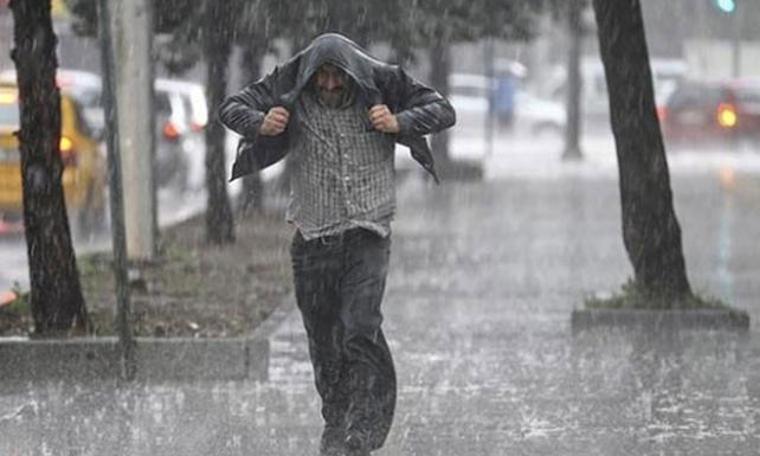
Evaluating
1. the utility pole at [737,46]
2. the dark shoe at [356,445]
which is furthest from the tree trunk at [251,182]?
the utility pole at [737,46]

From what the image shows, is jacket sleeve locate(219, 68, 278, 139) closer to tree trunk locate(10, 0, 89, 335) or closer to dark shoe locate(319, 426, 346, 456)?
dark shoe locate(319, 426, 346, 456)

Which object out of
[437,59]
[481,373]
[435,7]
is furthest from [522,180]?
[481,373]

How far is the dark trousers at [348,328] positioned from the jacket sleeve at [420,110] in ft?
1.62

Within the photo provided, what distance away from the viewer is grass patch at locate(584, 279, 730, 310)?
13.4 meters

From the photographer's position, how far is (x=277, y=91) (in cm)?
901

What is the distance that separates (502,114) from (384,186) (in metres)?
56.4

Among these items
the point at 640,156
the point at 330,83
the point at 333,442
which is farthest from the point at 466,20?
the point at 333,442

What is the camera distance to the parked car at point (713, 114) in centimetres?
4672

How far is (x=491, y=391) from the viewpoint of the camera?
10930 mm

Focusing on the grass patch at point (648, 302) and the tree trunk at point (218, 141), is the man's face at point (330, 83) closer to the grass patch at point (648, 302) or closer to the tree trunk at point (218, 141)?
the grass patch at point (648, 302)

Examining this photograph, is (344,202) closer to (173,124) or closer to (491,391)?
(491,391)

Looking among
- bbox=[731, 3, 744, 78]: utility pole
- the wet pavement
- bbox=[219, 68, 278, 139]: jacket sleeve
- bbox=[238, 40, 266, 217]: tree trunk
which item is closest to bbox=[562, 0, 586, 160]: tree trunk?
bbox=[731, 3, 744, 78]: utility pole

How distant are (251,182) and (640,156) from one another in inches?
389

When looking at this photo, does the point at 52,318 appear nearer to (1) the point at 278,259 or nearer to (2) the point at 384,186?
(2) the point at 384,186
